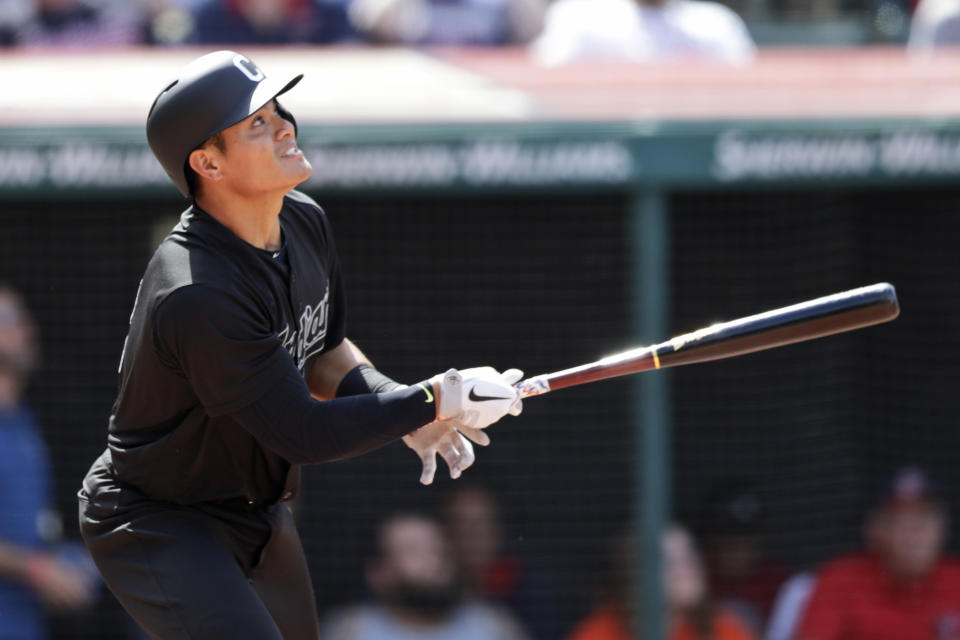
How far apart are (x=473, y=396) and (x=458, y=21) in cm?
341

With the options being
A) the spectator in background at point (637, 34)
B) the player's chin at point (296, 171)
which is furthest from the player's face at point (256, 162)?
the spectator in background at point (637, 34)

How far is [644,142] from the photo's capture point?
436 centimetres

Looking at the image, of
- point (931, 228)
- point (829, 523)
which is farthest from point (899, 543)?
point (931, 228)

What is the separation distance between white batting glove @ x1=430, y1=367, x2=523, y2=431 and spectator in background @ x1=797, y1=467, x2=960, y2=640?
7.60 feet

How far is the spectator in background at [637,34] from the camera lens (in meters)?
5.24

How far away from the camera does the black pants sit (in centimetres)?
256

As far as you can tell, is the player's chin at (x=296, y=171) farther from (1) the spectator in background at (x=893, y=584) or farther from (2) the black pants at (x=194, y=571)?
(1) the spectator in background at (x=893, y=584)

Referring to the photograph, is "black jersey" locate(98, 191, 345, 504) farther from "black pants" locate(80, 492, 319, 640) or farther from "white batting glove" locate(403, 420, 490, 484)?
"white batting glove" locate(403, 420, 490, 484)

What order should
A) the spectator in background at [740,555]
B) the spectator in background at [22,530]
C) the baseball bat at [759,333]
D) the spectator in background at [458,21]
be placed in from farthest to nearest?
the spectator in background at [458,21] → the spectator in background at [740,555] → the spectator in background at [22,530] → the baseball bat at [759,333]

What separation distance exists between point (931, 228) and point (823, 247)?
379 millimetres

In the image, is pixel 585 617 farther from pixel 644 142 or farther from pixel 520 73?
pixel 520 73

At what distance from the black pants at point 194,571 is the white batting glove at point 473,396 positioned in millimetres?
468

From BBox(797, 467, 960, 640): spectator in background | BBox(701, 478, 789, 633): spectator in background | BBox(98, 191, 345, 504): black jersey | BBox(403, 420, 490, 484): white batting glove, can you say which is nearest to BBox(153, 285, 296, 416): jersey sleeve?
BBox(98, 191, 345, 504): black jersey

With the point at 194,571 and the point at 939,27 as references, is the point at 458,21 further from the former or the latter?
the point at 194,571
